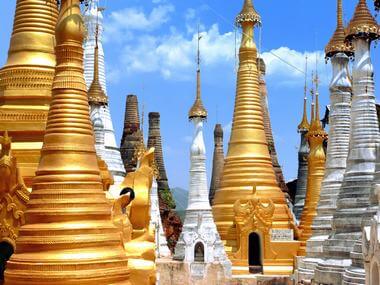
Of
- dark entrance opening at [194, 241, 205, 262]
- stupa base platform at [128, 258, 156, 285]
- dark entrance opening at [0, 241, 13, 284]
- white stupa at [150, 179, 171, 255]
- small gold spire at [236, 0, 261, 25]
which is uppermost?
small gold spire at [236, 0, 261, 25]

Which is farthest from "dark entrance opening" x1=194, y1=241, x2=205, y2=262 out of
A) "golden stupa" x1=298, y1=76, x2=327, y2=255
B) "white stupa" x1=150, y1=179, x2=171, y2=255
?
"golden stupa" x1=298, y1=76, x2=327, y2=255

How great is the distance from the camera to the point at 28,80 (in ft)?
52.0

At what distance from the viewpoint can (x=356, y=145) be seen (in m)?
18.8

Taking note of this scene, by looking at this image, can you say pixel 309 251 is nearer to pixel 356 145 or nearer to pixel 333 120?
pixel 333 120

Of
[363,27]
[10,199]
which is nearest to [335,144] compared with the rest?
[363,27]

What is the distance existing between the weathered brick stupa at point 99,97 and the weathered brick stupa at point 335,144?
6.88m

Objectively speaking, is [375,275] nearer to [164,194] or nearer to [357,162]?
[357,162]

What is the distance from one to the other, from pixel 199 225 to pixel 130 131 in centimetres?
916

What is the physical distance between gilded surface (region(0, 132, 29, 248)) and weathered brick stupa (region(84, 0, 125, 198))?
994 centimetres

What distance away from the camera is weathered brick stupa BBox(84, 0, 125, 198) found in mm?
24234

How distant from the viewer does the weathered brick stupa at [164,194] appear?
34938 millimetres

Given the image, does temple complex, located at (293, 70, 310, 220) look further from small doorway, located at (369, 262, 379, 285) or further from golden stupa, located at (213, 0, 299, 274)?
small doorway, located at (369, 262, 379, 285)

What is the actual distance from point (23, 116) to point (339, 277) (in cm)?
903

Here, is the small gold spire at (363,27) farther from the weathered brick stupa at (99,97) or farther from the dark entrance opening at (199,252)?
the dark entrance opening at (199,252)
